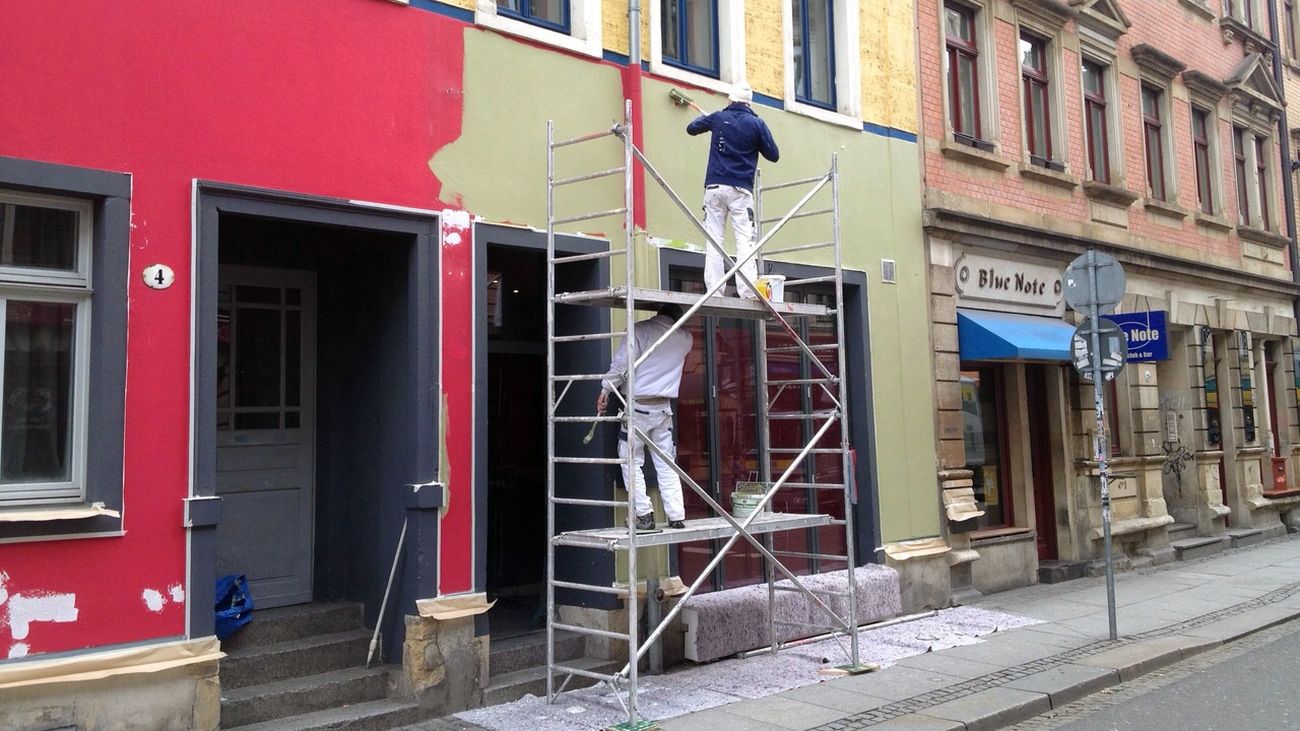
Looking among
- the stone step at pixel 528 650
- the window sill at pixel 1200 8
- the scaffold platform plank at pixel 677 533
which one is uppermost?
the window sill at pixel 1200 8

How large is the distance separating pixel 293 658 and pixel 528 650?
1689mm

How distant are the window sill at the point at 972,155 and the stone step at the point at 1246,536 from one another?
7810mm

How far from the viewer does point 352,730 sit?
6.38 metres

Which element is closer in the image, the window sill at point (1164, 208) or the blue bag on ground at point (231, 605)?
the blue bag on ground at point (231, 605)

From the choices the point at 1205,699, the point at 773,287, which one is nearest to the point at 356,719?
the point at 773,287

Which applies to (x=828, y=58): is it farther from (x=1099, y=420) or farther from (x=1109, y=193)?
(x=1109, y=193)

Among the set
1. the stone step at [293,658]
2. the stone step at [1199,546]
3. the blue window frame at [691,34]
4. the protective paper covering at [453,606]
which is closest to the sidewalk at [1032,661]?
the protective paper covering at [453,606]

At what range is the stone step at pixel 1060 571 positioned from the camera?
12523 millimetres

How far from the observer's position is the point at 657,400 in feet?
23.4

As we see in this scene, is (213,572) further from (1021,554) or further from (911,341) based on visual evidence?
(1021,554)

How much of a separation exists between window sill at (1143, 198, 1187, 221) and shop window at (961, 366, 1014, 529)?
15.6ft

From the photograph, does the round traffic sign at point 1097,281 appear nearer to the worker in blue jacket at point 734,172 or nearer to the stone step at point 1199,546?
the worker in blue jacket at point 734,172

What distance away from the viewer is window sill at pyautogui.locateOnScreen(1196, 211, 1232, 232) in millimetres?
16734

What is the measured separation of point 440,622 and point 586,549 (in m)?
1.49
